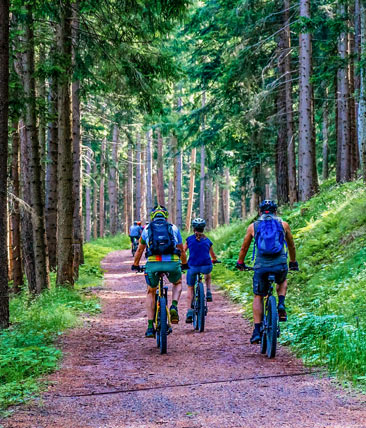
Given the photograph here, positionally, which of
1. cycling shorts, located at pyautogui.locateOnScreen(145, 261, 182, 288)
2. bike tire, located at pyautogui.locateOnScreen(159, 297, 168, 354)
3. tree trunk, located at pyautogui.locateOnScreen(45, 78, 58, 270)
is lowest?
bike tire, located at pyautogui.locateOnScreen(159, 297, 168, 354)

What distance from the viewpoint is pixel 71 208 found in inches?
495

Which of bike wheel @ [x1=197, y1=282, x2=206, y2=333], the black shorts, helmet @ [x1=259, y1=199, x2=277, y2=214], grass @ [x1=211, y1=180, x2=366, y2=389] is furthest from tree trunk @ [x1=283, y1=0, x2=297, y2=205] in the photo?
helmet @ [x1=259, y1=199, x2=277, y2=214]

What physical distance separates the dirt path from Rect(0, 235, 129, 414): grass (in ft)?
0.77

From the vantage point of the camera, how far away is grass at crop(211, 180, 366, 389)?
242 inches

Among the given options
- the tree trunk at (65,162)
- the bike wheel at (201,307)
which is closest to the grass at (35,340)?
the tree trunk at (65,162)

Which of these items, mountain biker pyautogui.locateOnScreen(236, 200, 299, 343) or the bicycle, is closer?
mountain biker pyautogui.locateOnScreen(236, 200, 299, 343)

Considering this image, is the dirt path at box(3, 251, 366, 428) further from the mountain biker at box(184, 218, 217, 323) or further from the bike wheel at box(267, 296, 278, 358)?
the mountain biker at box(184, 218, 217, 323)

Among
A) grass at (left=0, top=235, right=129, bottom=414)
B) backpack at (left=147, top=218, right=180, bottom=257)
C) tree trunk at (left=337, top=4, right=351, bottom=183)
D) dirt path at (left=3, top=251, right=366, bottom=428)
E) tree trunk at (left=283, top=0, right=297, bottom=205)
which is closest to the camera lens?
dirt path at (left=3, top=251, right=366, bottom=428)

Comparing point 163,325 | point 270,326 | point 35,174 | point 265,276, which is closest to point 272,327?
point 270,326

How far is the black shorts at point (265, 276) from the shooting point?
22.3 feet

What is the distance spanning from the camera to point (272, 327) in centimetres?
658

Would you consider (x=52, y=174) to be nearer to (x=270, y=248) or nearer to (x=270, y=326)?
(x=270, y=248)

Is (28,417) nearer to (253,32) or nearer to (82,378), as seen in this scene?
(82,378)

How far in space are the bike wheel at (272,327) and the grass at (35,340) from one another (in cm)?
289
